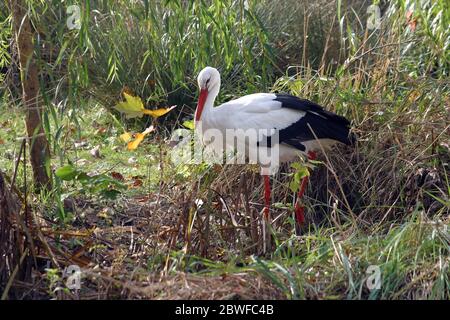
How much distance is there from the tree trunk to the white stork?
116 cm

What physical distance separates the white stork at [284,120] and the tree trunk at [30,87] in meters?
1.16

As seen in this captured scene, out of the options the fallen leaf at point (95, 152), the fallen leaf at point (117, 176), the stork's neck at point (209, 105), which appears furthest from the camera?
the fallen leaf at point (95, 152)

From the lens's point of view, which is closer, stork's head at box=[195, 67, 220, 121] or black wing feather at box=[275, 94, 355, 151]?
black wing feather at box=[275, 94, 355, 151]

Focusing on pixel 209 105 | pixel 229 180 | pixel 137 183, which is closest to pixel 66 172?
pixel 229 180

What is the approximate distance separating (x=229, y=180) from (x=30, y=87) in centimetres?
139

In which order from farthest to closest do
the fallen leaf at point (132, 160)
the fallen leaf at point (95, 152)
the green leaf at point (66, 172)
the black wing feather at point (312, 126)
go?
the fallen leaf at point (95, 152) < the fallen leaf at point (132, 160) < the black wing feather at point (312, 126) < the green leaf at point (66, 172)

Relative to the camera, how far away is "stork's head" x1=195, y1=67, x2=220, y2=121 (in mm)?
6781

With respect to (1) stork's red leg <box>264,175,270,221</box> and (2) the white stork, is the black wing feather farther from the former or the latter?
(1) stork's red leg <box>264,175,270,221</box>

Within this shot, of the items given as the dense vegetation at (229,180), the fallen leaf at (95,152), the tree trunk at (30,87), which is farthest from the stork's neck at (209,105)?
the fallen leaf at (95,152)

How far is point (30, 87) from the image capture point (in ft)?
19.4

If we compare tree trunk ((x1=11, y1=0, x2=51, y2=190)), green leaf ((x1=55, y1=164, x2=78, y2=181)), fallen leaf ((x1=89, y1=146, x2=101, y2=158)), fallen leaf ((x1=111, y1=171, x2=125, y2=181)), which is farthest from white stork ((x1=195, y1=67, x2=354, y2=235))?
green leaf ((x1=55, y1=164, x2=78, y2=181))

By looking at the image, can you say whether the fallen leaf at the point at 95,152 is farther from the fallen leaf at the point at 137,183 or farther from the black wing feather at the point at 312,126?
the black wing feather at the point at 312,126

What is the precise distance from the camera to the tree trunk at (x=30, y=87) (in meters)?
5.60

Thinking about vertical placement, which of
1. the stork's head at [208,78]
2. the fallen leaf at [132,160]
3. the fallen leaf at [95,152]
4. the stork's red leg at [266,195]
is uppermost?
the stork's head at [208,78]
